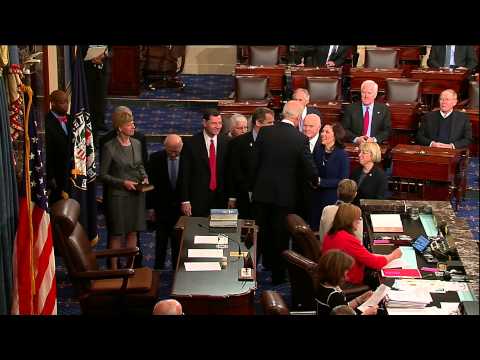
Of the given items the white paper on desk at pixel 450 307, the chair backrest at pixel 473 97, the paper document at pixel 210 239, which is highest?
the chair backrest at pixel 473 97

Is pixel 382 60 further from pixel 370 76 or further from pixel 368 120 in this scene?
pixel 368 120

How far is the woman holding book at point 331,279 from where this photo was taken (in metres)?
5.45

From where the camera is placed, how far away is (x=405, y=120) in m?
10.2

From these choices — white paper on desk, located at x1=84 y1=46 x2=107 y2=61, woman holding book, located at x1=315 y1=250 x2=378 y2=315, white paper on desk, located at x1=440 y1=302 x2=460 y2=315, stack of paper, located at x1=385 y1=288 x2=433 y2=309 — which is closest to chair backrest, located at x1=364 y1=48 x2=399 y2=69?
white paper on desk, located at x1=84 y1=46 x2=107 y2=61

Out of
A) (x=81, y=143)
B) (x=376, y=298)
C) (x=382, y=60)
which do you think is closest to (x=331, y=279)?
(x=376, y=298)

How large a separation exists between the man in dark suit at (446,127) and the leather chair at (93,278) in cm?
403

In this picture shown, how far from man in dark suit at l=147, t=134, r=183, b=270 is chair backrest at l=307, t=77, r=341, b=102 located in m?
3.44

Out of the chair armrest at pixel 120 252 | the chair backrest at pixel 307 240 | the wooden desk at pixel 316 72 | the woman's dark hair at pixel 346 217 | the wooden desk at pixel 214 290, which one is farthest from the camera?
the wooden desk at pixel 316 72

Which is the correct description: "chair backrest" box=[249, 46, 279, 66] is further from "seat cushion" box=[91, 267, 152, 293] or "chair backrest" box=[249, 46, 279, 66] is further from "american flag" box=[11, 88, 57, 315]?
"american flag" box=[11, 88, 57, 315]

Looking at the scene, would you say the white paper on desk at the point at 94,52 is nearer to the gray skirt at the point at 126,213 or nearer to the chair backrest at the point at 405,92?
the gray skirt at the point at 126,213

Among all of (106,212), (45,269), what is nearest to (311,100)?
(106,212)

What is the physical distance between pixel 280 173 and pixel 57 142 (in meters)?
1.81

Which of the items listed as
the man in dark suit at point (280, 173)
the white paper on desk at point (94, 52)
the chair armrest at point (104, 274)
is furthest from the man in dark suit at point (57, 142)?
the white paper on desk at point (94, 52)

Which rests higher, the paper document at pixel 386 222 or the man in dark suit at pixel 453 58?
the man in dark suit at pixel 453 58
